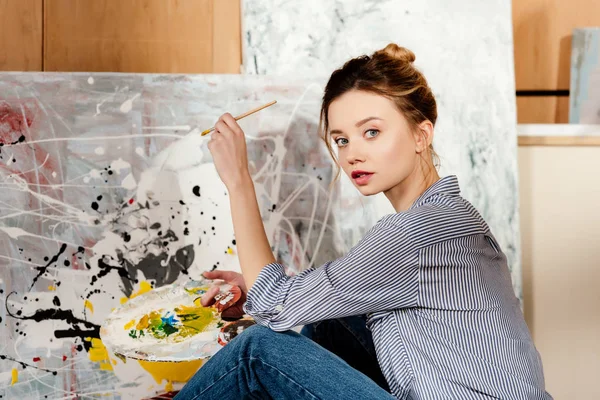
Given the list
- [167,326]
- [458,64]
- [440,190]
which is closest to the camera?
[440,190]

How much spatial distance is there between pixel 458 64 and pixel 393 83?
2.14 feet

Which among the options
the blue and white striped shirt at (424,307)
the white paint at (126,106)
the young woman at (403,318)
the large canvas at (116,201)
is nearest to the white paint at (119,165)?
the large canvas at (116,201)

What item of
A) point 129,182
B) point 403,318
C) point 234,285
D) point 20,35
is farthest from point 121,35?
point 403,318

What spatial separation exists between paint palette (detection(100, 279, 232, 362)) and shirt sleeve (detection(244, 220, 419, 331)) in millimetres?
510

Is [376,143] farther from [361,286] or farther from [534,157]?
[534,157]

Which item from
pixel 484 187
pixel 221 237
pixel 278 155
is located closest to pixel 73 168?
pixel 221 237

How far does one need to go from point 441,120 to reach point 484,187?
22cm

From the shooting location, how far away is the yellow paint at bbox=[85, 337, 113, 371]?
1.67 metres

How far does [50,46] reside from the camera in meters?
1.95

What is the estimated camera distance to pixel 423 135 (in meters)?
1.32

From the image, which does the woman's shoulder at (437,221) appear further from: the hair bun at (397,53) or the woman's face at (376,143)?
the hair bun at (397,53)

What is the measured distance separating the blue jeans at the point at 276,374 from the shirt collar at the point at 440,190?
33 centimetres

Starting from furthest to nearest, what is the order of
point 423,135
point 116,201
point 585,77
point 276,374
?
1. point 585,77
2. point 116,201
3. point 423,135
4. point 276,374

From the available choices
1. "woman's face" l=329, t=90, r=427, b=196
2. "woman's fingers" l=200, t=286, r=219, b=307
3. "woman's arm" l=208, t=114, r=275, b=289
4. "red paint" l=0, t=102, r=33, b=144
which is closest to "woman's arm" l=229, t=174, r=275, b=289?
"woman's arm" l=208, t=114, r=275, b=289
